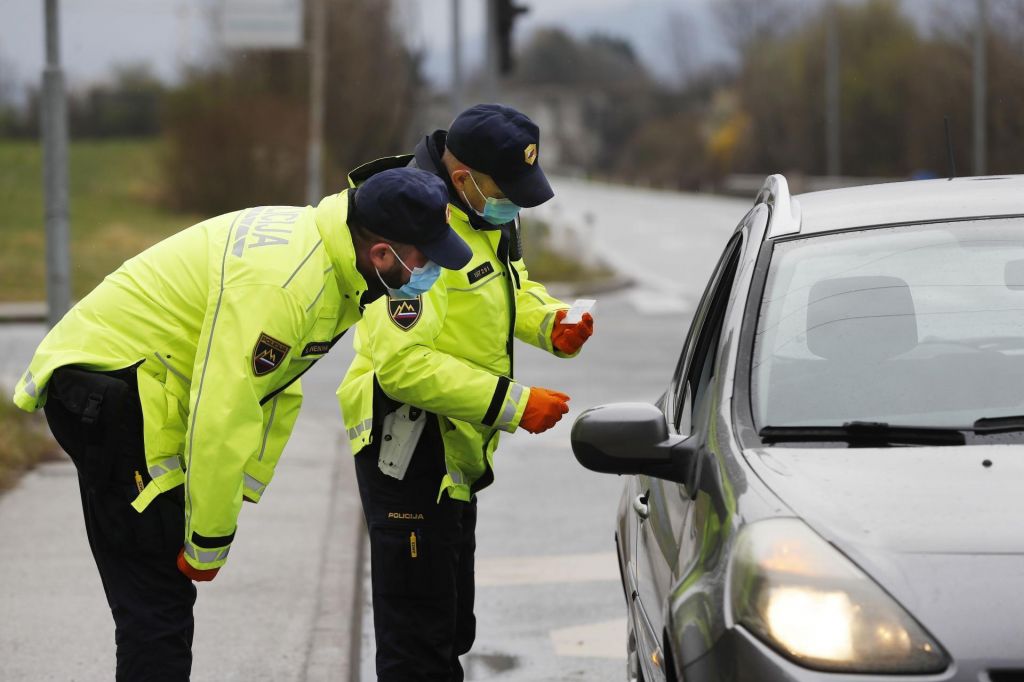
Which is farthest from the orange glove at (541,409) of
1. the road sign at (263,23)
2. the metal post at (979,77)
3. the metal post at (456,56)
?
the metal post at (979,77)

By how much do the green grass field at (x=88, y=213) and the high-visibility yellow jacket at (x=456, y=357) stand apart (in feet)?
58.8

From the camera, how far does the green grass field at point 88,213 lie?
24406 mm

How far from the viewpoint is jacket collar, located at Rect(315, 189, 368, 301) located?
3.63 metres

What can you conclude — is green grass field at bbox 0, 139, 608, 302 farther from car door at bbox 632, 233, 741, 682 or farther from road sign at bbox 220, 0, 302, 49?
car door at bbox 632, 233, 741, 682

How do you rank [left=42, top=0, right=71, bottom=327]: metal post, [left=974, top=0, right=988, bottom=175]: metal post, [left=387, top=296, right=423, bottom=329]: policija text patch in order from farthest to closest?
→ [left=974, top=0, right=988, bottom=175]: metal post
[left=42, top=0, right=71, bottom=327]: metal post
[left=387, top=296, right=423, bottom=329]: policija text patch

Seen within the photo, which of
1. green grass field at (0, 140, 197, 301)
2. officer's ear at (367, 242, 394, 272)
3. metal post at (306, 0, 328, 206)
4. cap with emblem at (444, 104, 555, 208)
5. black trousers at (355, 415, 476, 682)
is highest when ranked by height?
cap with emblem at (444, 104, 555, 208)

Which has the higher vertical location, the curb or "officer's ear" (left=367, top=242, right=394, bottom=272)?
"officer's ear" (left=367, top=242, right=394, bottom=272)

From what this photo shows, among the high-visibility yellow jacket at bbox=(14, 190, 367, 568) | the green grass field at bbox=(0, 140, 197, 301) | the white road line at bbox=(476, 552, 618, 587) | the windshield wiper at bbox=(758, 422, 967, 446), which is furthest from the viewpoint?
the green grass field at bbox=(0, 140, 197, 301)

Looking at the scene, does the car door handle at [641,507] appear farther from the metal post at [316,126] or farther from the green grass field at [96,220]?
the metal post at [316,126]

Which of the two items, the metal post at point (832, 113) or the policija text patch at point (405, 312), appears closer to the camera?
the policija text patch at point (405, 312)

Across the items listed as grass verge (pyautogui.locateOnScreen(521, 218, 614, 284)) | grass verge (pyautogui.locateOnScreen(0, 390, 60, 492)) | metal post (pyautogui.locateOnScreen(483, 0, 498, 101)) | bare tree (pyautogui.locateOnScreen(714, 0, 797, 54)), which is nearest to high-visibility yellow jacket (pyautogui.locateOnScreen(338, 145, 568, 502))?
grass verge (pyautogui.locateOnScreen(0, 390, 60, 492))

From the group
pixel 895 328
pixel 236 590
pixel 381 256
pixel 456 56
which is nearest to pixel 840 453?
pixel 895 328

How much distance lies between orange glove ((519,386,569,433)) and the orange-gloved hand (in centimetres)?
97

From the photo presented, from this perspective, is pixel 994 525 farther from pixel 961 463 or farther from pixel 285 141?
pixel 285 141
